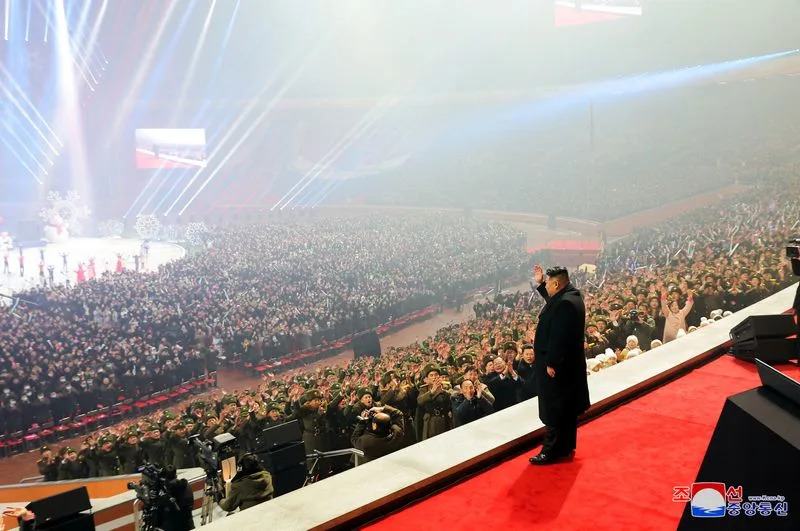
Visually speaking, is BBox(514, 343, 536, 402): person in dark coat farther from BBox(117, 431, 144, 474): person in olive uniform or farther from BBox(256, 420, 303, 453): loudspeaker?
BBox(117, 431, 144, 474): person in olive uniform

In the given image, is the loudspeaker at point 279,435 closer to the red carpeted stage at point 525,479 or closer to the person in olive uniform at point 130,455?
the red carpeted stage at point 525,479

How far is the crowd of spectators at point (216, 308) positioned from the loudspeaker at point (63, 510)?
12.7m

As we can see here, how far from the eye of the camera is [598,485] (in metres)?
3.77

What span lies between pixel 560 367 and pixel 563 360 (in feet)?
0.17

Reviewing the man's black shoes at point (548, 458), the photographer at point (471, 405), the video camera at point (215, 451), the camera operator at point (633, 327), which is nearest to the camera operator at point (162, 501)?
the video camera at point (215, 451)

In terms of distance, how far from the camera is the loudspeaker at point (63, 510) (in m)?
3.90

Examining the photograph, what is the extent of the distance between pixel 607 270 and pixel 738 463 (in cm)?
2316

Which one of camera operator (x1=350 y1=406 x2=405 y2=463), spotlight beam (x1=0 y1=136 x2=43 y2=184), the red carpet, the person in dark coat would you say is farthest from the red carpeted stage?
spotlight beam (x1=0 y1=136 x2=43 y2=184)

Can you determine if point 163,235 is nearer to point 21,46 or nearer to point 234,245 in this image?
point 234,245

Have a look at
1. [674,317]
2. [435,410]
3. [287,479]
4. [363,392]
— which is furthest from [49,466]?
[674,317]

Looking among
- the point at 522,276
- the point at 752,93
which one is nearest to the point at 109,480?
the point at 522,276

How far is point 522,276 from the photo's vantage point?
2997 centimetres

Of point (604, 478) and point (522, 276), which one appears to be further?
point (522, 276)

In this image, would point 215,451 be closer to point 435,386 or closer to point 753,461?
point 435,386
